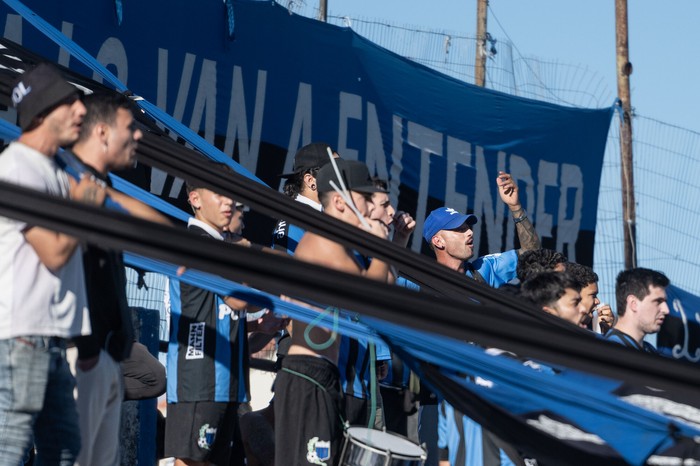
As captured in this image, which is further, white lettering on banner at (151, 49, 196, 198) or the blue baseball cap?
white lettering on banner at (151, 49, 196, 198)

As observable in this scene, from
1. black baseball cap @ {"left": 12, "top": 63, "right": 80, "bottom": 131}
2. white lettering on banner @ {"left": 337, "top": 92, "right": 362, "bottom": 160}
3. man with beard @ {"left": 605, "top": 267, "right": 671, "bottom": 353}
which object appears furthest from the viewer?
white lettering on banner @ {"left": 337, "top": 92, "right": 362, "bottom": 160}

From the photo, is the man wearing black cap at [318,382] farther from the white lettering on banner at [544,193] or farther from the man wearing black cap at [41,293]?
the white lettering on banner at [544,193]

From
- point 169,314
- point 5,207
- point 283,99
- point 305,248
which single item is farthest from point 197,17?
point 5,207

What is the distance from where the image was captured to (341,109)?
344 inches

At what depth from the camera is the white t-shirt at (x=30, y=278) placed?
135 inches

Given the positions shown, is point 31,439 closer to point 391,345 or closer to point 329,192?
point 391,345

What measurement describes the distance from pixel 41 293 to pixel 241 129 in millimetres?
4670

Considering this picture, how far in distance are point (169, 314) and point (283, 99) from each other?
3.32 meters

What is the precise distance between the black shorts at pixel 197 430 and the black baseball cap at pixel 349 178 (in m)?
1.13

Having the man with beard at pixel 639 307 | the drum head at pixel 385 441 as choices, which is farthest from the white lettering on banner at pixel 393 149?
the drum head at pixel 385 441

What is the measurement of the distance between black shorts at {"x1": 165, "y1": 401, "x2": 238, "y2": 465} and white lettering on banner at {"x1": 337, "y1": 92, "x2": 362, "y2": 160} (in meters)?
3.83

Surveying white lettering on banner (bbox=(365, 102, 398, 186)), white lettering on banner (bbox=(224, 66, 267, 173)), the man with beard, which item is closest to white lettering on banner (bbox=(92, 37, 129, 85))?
white lettering on banner (bbox=(224, 66, 267, 173))

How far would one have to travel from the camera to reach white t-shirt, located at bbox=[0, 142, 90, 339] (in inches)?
135

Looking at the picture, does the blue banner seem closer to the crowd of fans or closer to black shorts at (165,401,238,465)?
the crowd of fans
